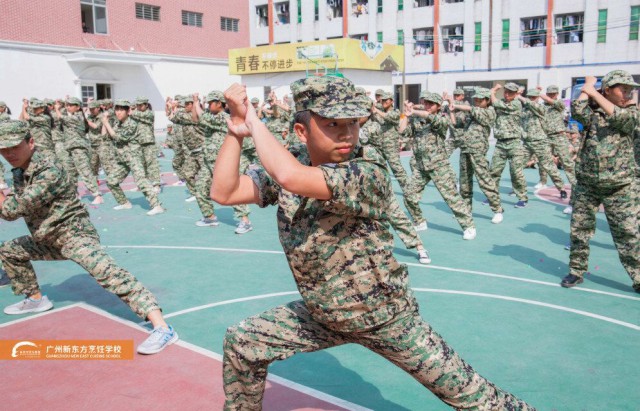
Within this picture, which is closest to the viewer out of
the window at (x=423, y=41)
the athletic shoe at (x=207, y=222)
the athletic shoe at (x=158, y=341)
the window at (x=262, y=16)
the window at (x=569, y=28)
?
the athletic shoe at (x=158, y=341)

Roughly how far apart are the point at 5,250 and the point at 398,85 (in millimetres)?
39529

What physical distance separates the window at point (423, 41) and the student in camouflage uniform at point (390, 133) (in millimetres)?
32085

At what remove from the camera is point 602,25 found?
34625 millimetres

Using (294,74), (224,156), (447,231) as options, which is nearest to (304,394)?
(224,156)

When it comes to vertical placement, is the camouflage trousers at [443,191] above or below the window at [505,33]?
below

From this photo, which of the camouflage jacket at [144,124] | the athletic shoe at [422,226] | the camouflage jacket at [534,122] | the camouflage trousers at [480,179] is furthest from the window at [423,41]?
the athletic shoe at [422,226]

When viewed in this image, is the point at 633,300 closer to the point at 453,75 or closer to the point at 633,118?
the point at 633,118

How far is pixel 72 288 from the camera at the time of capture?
6.78 m

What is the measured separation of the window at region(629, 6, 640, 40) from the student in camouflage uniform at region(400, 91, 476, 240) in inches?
1196

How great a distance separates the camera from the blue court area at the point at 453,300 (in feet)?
14.1

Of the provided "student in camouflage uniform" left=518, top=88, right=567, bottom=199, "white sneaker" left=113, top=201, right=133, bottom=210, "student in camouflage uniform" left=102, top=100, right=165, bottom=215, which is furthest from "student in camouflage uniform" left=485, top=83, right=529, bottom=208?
"white sneaker" left=113, top=201, right=133, bottom=210

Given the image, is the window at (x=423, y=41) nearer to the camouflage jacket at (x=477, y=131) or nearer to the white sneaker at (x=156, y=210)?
the camouflage jacket at (x=477, y=131)

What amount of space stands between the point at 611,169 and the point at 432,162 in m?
3.50

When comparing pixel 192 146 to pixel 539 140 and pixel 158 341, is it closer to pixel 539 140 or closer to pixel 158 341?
pixel 539 140
